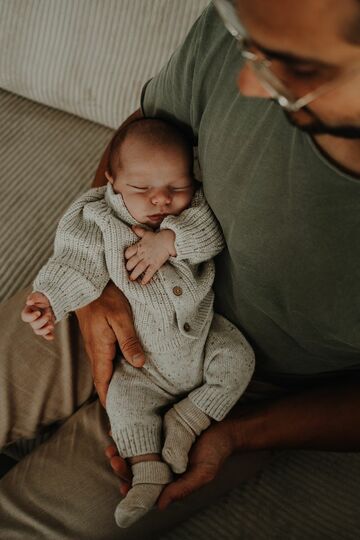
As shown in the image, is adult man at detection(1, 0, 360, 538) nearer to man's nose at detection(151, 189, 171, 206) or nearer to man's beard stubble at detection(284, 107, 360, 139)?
man's beard stubble at detection(284, 107, 360, 139)

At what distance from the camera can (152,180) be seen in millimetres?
876

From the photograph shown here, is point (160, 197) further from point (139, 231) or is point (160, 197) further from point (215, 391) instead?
point (215, 391)

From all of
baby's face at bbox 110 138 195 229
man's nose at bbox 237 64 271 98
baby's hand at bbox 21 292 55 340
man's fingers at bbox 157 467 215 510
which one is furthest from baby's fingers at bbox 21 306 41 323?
man's nose at bbox 237 64 271 98

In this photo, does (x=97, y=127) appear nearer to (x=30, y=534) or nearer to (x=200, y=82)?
(x=200, y=82)

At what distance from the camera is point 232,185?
732 mm

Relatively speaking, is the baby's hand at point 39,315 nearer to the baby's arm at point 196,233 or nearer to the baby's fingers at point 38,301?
the baby's fingers at point 38,301

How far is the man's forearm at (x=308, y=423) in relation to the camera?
838 millimetres

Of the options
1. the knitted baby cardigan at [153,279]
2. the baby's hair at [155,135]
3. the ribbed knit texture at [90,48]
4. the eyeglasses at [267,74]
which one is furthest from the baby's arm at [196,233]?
the ribbed knit texture at [90,48]

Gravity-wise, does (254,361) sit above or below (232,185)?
below

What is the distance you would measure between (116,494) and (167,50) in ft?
3.38

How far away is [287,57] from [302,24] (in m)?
0.04

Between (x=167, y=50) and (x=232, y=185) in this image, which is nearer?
(x=232, y=185)

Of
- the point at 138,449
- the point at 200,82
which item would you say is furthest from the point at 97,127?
the point at 138,449

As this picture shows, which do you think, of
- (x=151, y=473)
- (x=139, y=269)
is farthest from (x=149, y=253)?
(x=151, y=473)
